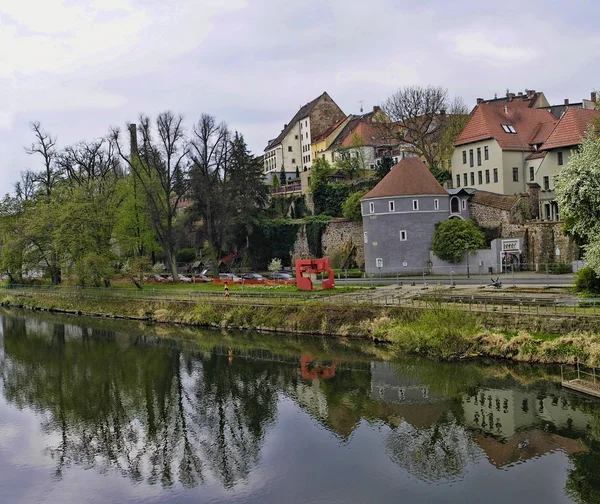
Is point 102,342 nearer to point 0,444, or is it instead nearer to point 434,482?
point 0,444

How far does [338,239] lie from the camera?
61625 mm

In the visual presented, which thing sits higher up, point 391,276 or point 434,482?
point 391,276

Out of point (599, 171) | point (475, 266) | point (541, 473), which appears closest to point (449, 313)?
point (599, 171)

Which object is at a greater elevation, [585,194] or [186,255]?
[585,194]

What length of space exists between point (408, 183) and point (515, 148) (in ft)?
36.8

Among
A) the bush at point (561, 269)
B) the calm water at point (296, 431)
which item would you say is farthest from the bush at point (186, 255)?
the bush at point (561, 269)

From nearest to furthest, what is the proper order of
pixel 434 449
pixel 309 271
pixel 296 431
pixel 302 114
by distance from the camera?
pixel 434 449
pixel 296 431
pixel 309 271
pixel 302 114

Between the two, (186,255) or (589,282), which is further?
(186,255)

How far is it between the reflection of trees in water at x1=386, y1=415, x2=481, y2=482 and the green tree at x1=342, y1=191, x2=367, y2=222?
3833 cm

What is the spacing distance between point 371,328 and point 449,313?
17.8ft

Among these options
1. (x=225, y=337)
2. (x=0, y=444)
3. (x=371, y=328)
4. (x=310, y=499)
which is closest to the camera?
(x=310, y=499)

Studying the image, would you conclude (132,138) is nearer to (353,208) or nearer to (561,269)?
(353,208)

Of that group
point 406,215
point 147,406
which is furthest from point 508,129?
point 147,406

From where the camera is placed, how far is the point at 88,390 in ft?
96.5
